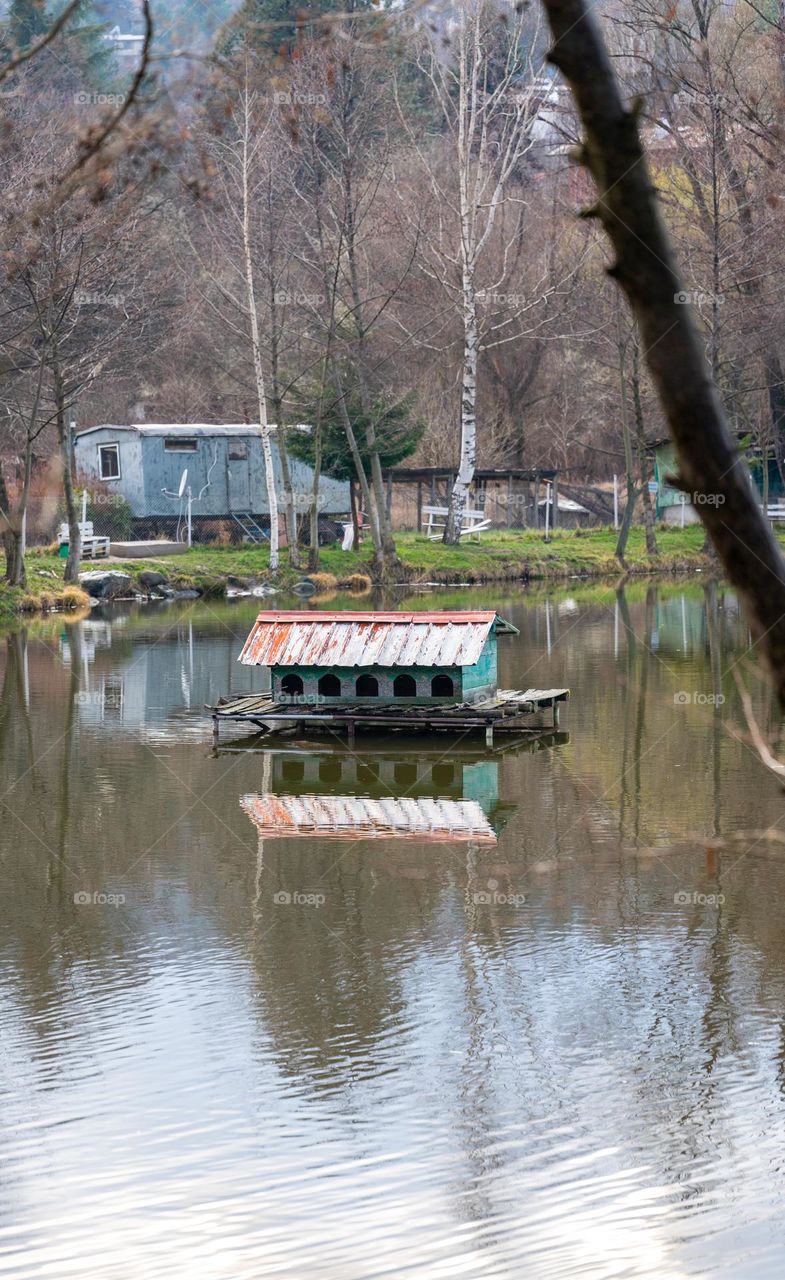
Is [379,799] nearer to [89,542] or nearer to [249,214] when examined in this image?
[249,214]

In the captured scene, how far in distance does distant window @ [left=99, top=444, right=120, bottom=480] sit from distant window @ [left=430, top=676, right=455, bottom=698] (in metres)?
31.4

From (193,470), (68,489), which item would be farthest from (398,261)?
(68,489)

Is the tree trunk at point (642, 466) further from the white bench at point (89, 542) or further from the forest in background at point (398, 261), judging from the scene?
the white bench at point (89, 542)

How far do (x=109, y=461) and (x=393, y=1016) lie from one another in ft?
137

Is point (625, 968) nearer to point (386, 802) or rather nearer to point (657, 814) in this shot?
point (657, 814)

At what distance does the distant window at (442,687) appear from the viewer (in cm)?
1950

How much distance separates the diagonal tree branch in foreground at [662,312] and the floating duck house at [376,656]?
16046 mm

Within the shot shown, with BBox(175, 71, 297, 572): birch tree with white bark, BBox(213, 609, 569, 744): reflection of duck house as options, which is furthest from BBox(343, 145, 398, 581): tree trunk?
BBox(213, 609, 569, 744): reflection of duck house

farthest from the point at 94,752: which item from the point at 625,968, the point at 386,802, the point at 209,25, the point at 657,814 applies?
the point at 209,25

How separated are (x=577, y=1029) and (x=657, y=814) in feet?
18.8

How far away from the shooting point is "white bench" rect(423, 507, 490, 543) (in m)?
49.3

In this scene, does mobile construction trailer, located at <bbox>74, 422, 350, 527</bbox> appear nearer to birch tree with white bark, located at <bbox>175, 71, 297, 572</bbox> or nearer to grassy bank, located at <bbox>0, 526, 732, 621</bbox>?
birch tree with white bark, located at <bbox>175, 71, 297, 572</bbox>

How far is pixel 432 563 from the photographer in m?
43.5

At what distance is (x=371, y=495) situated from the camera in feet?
155
